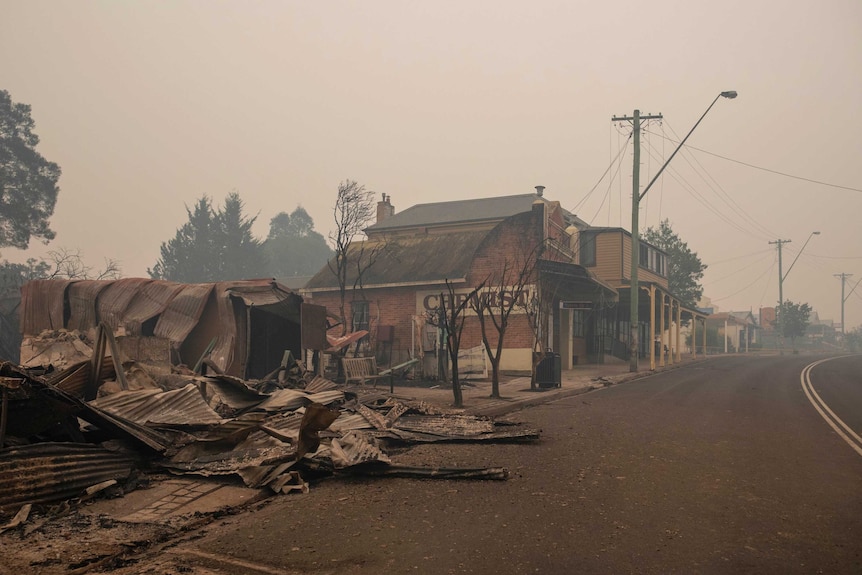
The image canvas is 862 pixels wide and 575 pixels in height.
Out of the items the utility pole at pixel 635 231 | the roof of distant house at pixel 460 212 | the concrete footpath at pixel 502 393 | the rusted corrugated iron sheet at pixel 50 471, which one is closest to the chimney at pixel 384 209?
the roof of distant house at pixel 460 212

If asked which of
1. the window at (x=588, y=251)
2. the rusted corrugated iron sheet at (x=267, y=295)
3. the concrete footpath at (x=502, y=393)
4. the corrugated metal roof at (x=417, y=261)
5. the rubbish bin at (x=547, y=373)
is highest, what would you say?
the window at (x=588, y=251)

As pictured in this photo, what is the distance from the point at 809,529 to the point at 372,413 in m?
6.34

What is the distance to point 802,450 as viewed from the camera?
29.2ft

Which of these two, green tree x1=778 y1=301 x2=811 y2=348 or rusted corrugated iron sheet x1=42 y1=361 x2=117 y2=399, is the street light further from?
green tree x1=778 y1=301 x2=811 y2=348

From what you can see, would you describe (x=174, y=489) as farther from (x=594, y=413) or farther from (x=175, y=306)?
(x=175, y=306)

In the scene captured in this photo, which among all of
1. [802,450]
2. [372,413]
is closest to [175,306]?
[372,413]

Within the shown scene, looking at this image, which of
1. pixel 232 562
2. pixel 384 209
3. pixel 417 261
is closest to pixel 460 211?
pixel 384 209

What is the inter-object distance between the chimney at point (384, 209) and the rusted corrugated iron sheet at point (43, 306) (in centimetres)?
2682

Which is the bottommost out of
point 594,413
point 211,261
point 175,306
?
point 594,413

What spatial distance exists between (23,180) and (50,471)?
125 feet

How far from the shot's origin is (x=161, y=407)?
8.65m

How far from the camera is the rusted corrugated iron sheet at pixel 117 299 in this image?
52.9 ft

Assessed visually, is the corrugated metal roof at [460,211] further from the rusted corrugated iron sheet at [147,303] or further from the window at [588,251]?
the rusted corrugated iron sheet at [147,303]

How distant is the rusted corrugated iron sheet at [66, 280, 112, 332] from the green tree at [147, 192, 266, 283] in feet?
144
